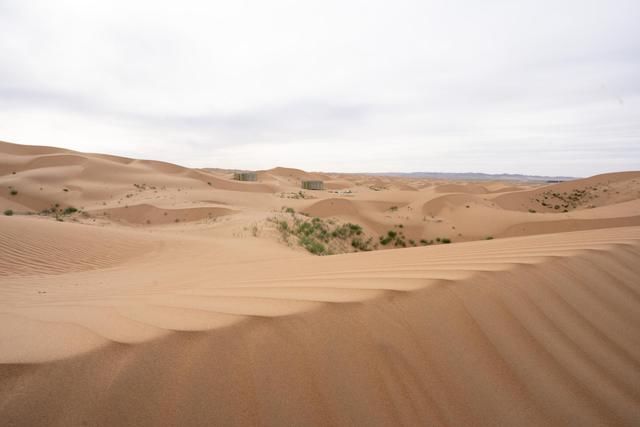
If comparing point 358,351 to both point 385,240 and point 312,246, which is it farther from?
point 385,240

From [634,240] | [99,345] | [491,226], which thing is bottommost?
[491,226]

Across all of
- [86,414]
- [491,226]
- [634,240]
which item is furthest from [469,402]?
[491,226]

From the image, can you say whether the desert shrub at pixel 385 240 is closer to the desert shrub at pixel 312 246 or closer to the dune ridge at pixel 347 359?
the desert shrub at pixel 312 246

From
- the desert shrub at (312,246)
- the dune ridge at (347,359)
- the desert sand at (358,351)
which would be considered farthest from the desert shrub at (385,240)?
the dune ridge at (347,359)

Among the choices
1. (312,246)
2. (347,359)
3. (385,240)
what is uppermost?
(347,359)

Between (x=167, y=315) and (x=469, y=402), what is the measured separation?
56.4 inches

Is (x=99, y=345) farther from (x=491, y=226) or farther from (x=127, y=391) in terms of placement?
(x=491, y=226)

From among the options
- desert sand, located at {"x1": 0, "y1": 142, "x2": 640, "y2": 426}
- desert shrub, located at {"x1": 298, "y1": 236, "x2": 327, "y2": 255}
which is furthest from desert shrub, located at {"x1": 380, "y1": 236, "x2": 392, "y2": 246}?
desert sand, located at {"x1": 0, "y1": 142, "x2": 640, "y2": 426}

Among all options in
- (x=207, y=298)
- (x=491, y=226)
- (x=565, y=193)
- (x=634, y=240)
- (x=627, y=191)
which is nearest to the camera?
(x=207, y=298)

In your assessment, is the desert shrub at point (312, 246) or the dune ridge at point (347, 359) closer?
the dune ridge at point (347, 359)

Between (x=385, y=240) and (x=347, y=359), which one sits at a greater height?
(x=347, y=359)

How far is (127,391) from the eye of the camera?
129cm

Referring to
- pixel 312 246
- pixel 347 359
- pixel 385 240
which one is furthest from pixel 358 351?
pixel 385 240

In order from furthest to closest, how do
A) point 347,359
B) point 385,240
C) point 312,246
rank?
point 385,240 < point 312,246 < point 347,359
